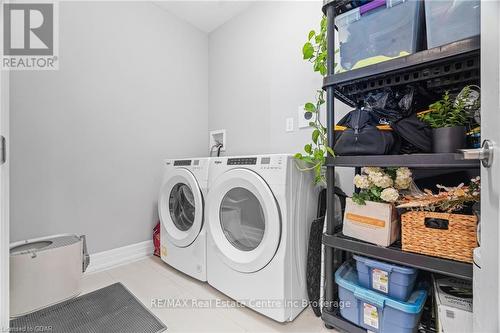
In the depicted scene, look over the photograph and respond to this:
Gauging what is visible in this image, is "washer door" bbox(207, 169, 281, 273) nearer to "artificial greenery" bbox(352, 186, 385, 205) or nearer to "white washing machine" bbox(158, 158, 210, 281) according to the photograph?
"white washing machine" bbox(158, 158, 210, 281)

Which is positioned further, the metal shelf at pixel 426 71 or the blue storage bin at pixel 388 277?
the blue storage bin at pixel 388 277

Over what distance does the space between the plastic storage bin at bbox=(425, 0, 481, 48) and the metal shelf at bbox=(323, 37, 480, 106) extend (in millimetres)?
56

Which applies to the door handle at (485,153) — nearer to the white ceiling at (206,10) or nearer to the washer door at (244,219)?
the washer door at (244,219)

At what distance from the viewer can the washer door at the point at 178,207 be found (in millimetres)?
1541

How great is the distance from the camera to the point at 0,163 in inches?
31.8

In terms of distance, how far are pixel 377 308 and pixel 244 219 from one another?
29.6 inches

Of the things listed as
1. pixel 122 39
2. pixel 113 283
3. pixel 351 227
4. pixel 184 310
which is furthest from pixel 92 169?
pixel 351 227

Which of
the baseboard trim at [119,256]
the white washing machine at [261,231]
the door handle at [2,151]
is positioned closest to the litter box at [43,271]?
the baseboard trim at [119,256]

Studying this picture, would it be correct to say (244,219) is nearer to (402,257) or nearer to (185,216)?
(185,216)

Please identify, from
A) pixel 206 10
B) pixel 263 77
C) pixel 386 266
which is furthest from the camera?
pixel 206 10

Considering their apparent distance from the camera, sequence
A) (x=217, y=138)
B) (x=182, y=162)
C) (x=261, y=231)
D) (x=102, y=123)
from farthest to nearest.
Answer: (x=217, y=138) → (x=102, y=123) → (x=182, y=162) → (x=261, y=231)

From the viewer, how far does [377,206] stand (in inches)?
37.6

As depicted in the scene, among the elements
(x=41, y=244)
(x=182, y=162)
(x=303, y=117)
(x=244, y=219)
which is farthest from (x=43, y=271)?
(x=303, y=117)

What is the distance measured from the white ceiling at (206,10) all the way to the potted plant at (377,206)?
1857 millimetres
